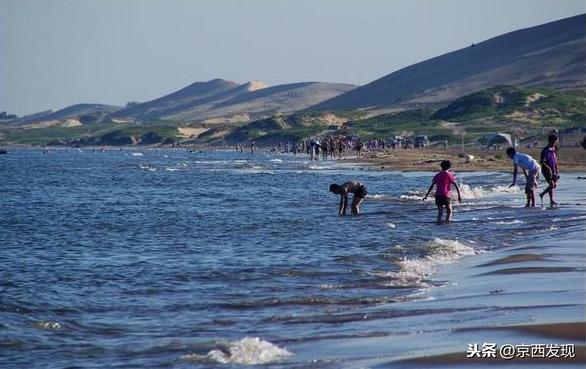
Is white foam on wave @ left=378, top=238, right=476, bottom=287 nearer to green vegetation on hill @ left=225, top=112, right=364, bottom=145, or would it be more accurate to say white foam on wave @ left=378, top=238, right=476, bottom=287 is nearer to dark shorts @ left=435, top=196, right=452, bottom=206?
dark shorts @ left=435, top=196, right=452, bottom=206

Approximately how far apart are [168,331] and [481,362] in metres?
4.36

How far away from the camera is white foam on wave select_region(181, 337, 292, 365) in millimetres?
9969

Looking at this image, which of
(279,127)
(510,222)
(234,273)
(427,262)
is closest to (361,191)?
(510,222)

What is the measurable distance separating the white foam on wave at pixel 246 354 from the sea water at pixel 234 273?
0.08 feet

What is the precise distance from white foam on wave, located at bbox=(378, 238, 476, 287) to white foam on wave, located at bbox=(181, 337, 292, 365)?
4498 millimetres

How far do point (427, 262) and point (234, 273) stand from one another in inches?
127

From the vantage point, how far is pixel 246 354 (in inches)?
400

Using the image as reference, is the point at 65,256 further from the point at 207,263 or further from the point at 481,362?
the point at 481,362

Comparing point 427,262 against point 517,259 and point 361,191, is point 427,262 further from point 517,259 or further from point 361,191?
point 361,191

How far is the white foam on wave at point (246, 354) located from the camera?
997 cm

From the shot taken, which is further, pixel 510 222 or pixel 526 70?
pixel 526 70

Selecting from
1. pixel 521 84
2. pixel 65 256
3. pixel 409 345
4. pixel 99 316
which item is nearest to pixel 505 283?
pixel 409 345

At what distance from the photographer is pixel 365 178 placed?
47.3 meters

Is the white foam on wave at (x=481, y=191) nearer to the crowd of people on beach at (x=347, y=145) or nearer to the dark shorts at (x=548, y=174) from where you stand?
the dark shorts at (x=548, y=174)
